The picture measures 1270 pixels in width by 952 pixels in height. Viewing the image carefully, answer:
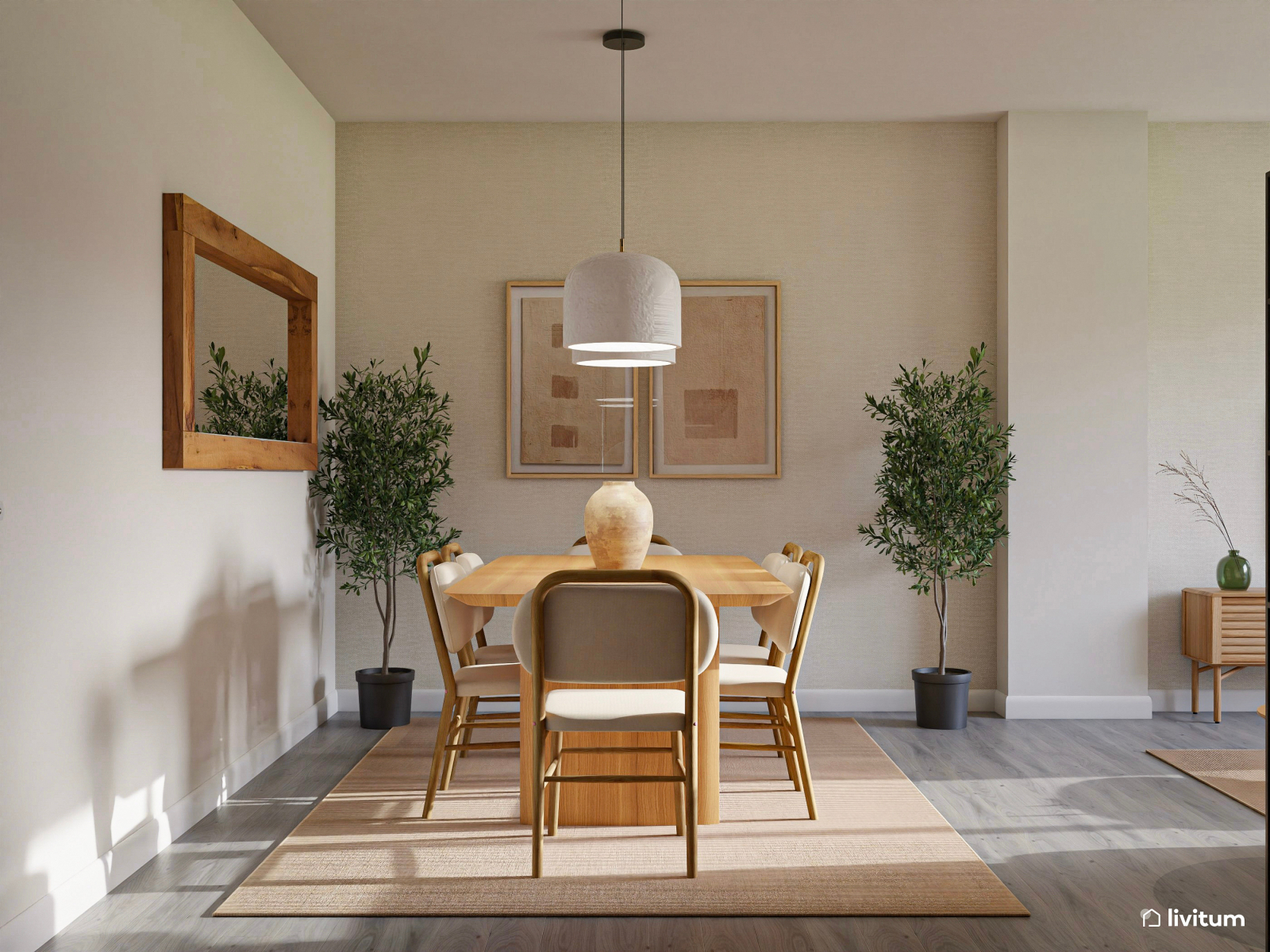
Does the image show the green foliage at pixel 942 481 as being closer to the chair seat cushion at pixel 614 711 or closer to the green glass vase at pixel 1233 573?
the green glass vase at pixel 1233 573

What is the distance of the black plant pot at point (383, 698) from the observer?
4.44m

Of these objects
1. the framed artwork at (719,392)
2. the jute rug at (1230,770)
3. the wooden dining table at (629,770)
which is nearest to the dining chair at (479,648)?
the wooden dining table at (629,770)

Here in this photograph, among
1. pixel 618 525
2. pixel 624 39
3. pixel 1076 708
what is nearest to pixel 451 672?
pixel 618 525

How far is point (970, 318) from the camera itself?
4930 mm

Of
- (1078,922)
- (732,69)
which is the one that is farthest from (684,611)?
(732,69)

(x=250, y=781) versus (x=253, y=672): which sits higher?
(x=253, y=672)

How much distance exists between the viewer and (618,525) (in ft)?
10.7

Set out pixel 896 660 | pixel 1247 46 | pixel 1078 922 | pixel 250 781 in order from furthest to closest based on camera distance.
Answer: pixel 896 660, pixel 1247 46, pixel 250 781, pixel 1078 922

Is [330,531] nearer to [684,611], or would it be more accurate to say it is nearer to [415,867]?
[415,867]

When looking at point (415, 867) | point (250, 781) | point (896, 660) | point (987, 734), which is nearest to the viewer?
point (415, 867)

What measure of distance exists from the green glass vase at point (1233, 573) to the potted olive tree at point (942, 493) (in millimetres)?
1099

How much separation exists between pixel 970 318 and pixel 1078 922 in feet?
10.5

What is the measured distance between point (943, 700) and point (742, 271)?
234 centimetres

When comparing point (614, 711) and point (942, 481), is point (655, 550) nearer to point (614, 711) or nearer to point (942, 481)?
point (942, 481)
